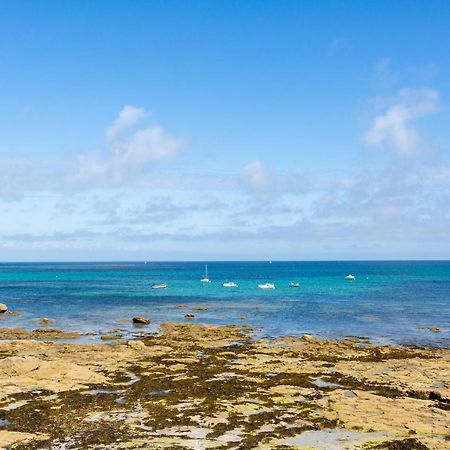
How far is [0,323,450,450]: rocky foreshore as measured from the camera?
22.4m

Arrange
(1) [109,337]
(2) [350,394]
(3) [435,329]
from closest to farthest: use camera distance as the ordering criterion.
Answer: (2) [350,394] < (1) [109,337] < (3) [435,329]

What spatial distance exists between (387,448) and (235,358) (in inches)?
815

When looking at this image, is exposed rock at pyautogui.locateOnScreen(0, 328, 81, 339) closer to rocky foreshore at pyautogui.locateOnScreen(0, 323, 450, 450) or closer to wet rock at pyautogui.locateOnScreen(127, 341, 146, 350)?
rocky foreshore at pyautogui.locateOnScreen(0, 323, 450, 450)

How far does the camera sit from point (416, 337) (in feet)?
181

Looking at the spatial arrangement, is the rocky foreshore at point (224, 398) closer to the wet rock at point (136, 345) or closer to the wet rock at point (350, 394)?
the wet rock at point (350, 394)

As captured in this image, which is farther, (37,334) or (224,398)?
(37,334)

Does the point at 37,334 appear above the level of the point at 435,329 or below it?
above

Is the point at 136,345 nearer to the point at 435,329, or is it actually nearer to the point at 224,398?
the point at 224,398

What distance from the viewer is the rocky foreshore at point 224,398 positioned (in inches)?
882

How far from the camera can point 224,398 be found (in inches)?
1124

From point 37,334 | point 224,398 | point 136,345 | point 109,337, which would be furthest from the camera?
point 37,334

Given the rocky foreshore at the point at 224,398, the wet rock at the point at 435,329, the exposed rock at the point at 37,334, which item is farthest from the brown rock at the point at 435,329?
the exposed rock at the point at 37,334

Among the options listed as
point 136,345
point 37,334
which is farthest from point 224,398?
point 37,334

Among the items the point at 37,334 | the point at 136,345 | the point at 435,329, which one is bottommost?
the point at 435,329
